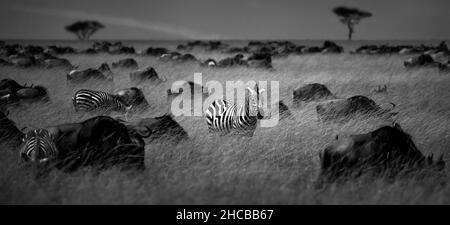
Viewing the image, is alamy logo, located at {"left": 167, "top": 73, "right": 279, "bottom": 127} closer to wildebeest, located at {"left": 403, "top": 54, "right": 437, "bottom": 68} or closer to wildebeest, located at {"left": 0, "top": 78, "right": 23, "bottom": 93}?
wildebeest, located at {"left": 0, "top": 78, "right": 23, "bottom": 93}

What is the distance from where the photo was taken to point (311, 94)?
35.8 feet

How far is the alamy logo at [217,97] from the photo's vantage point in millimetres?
8321

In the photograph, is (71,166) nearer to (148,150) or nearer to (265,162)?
(148,150)

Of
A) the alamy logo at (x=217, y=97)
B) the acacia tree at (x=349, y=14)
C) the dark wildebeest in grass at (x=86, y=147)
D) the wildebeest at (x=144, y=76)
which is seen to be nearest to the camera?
the dark wildebeest in grass at (x=86, y=147)

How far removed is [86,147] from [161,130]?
6.58ft

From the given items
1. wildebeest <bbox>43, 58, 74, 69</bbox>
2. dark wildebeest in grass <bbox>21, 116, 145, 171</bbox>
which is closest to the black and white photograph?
dark wildebeest in grass <bbox>21, 116, 145, 171</bbox>

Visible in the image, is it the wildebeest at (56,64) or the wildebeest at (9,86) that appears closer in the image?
the wildebeest at (9,86)

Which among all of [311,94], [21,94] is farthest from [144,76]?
[311,94]

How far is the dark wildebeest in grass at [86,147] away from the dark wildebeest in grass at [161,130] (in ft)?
4.87

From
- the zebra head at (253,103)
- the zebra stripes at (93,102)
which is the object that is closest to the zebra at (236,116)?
the zebra head at (253,103)

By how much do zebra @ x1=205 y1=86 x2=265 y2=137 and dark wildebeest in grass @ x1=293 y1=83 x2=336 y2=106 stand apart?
12.8 feet

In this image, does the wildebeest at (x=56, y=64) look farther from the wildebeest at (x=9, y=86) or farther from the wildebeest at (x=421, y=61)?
the wildebeest at (x=421, y=61)

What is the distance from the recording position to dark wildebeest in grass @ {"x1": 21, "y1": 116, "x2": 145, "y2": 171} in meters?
4.95
